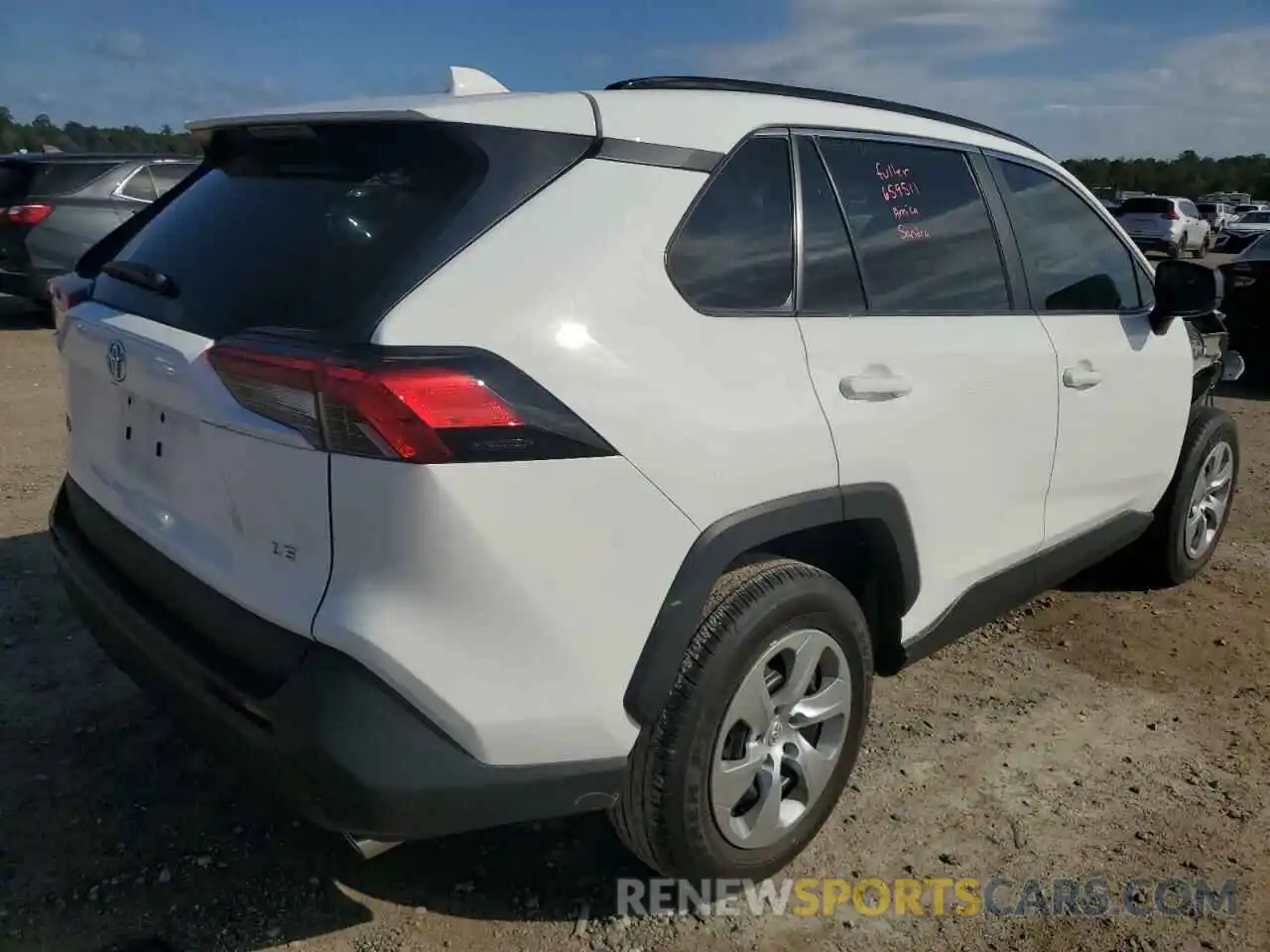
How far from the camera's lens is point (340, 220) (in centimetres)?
215

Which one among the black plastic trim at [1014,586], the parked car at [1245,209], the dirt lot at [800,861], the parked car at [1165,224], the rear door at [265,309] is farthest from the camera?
the parked car at [1245,209]

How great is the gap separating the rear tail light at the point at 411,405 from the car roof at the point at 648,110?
1.83 ft

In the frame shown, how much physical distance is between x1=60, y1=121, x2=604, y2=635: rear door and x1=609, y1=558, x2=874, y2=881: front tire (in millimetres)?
815

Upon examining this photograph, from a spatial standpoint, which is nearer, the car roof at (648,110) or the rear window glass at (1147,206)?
the car roof at (648,110)

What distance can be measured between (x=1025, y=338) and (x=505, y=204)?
180cm

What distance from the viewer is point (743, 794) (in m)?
2.43

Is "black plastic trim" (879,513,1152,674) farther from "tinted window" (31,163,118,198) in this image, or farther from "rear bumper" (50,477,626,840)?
"tinted window" (31,163,118,198)

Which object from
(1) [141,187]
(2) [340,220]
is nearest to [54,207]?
(1) [141,187]

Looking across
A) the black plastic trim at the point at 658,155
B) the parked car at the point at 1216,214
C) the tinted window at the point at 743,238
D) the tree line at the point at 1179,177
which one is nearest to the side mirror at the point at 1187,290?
the tinted window at the point at 743,238

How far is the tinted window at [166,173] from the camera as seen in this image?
36.9 ft

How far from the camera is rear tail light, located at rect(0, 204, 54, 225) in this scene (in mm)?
10145

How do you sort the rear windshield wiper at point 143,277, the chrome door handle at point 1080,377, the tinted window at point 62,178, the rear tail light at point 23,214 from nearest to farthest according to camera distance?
the rear windshield wiper at point 143,277 → the chrome door handle at point 1080,377 → the rear tail light at point 23,214 → the tinted window at point 62,178

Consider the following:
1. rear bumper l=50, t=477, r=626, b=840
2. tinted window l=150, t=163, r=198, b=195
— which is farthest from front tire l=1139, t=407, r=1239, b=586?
tinted window l=150, t=163, r=198, b=195

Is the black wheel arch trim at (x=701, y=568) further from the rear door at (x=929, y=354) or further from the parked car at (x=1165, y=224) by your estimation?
the parked car at (x=1165, y=224)
